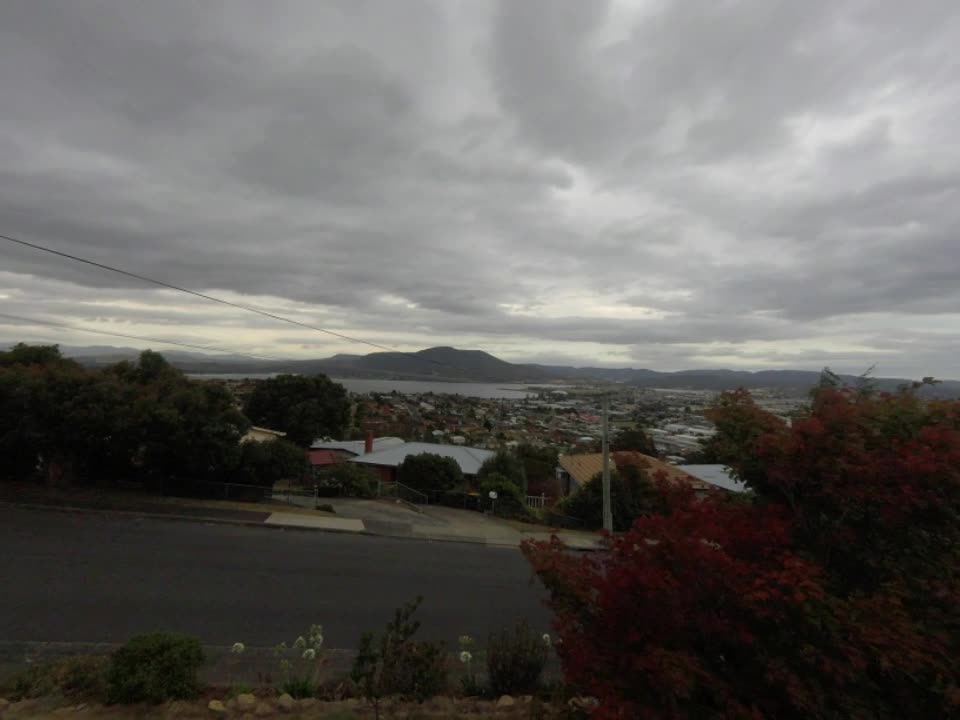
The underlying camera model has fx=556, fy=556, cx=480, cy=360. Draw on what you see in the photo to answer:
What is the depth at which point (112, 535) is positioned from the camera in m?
13.3

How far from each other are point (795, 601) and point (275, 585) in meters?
9.61

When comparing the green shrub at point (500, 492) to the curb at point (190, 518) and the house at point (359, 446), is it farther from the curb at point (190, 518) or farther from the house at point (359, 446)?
the house at point (359, 446)

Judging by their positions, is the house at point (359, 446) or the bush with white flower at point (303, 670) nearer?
the bush with white flower at point (303, 670)

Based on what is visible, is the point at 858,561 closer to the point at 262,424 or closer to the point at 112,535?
the point at 112,535

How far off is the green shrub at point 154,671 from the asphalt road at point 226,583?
221 cm

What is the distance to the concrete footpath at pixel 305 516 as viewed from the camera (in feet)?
53.2

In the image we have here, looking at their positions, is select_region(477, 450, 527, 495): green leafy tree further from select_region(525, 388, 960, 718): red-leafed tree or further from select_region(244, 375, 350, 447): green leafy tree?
select_region(525, 388, 960, 718): red-leafed tree

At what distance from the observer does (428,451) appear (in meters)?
33.8

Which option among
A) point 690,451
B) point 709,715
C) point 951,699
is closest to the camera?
point 951,699

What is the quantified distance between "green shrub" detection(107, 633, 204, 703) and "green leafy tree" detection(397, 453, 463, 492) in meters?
21.9

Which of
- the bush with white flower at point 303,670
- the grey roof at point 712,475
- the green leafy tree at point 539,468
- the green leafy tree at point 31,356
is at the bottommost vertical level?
the green leafy tree at point 539,468

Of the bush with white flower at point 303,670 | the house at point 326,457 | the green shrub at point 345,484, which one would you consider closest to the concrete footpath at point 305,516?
the green shrub at point 345,484

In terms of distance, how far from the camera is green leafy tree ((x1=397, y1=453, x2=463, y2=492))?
90.4 ft

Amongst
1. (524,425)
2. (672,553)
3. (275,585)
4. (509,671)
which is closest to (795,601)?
(672,553)
